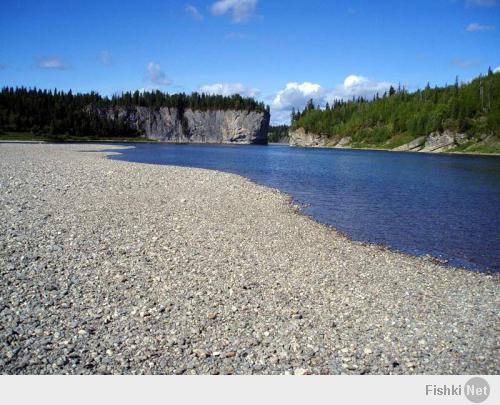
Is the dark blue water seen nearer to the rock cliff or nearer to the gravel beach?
the gravel beach

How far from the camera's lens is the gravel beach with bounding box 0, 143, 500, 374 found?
26.6 ft

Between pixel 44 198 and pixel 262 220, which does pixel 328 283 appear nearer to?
pixel 262 220

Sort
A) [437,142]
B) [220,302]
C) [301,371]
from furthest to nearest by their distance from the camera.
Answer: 1. [437,142]
2. [220,302]
3. [301,371]

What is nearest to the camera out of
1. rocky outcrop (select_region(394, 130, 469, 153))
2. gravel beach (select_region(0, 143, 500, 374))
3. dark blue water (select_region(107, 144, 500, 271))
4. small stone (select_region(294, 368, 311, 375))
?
small stone (select_region(294, 368, 311, 375))

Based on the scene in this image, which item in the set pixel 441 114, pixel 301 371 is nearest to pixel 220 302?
pixel 301 371

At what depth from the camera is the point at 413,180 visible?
50.6 meters

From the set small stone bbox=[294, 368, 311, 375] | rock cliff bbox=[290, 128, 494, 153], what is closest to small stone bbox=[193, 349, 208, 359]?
small stone bbox=[294, 368, 311, 375]

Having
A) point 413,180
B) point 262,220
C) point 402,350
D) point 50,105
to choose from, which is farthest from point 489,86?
point 50,105

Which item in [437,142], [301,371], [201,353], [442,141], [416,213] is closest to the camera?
[301,371]

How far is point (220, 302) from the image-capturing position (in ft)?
35.3

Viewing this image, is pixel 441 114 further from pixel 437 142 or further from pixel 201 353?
pixel 201 353

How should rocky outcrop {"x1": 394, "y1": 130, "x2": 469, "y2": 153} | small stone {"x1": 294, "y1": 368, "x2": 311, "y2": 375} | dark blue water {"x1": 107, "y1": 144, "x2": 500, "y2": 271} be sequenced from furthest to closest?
rocky outcrop {"x1": 394, "y1": 130, "x2": 469, "y2": 153}, dark blue water {"x1": 107, "y1": 144, "x2": 500, "y2": 271}, small stone {"x1": 294, "y1": 368, "x2": 311, "y2": 375}

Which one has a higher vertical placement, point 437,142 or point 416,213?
point 437,142

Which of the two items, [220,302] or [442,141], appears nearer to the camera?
[220,302]
